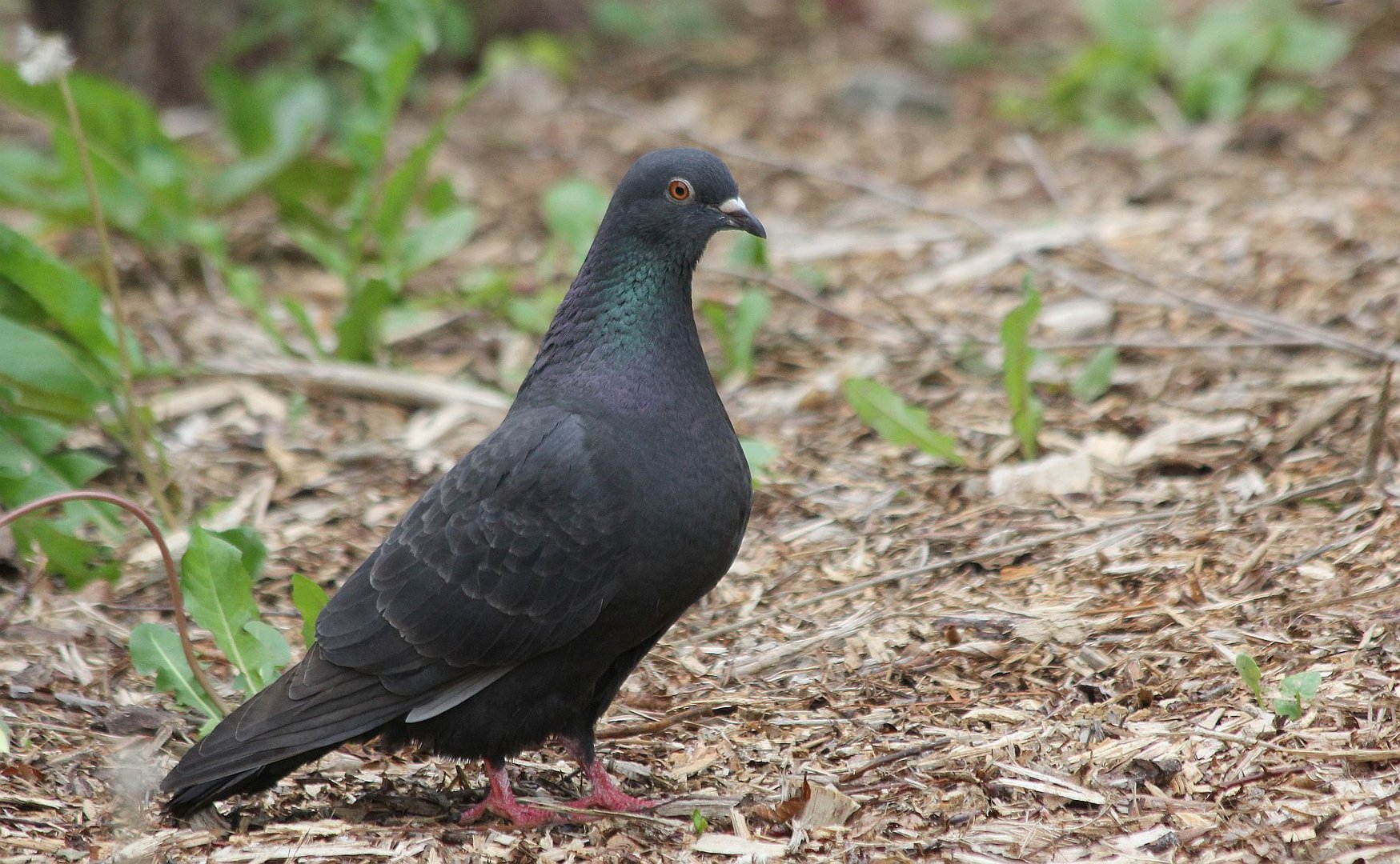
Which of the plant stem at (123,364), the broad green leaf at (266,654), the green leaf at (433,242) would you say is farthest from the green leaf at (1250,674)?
the green leaf at (433,242)

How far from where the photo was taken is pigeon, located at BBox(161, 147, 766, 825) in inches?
146

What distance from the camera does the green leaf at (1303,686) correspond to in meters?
3.64

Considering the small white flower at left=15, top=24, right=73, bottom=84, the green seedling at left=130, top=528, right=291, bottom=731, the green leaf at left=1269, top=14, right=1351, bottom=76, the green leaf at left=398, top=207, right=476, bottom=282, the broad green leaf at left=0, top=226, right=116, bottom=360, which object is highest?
the small white flower at left=15, top=24, right=73, bottom=84

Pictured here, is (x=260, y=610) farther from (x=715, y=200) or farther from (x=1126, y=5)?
(x=1126, y=5)

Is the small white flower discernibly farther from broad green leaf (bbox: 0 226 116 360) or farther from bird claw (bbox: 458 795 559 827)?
bird claw (bbox: 458 795 559 827)

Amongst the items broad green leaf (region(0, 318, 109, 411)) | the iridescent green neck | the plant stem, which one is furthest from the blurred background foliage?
the iridescent green neck

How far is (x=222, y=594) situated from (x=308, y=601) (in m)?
0.25

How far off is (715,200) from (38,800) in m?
2.35

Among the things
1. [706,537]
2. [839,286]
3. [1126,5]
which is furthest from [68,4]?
[706,537]

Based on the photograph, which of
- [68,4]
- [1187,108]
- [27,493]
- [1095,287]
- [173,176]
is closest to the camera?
[27,493]

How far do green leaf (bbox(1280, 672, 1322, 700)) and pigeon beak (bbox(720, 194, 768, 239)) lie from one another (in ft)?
5.90

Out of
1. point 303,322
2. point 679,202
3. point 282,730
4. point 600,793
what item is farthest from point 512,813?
point 303,322

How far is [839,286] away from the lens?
23.6ft

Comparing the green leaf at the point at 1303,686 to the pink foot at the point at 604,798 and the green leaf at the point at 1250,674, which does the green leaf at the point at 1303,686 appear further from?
→ the pink foot at the point at 604,798
